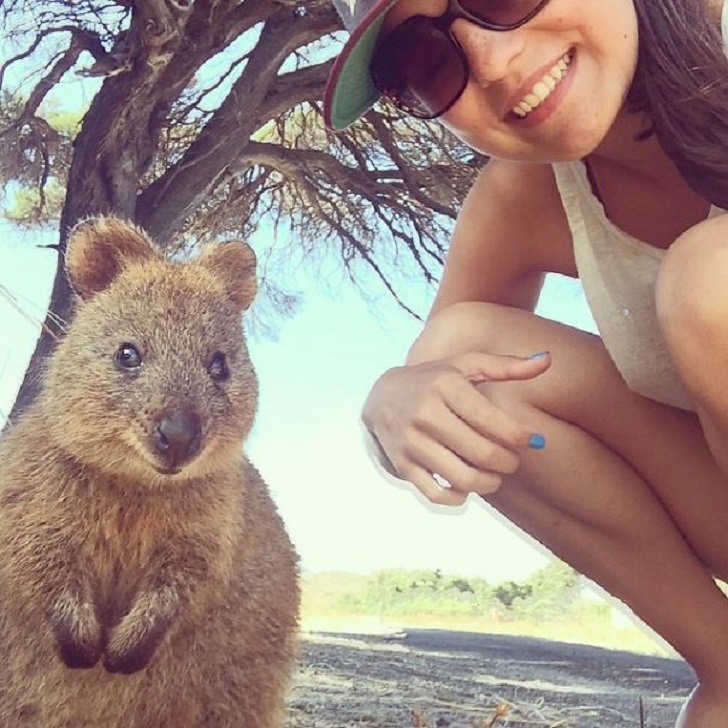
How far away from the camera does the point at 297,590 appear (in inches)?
53.3

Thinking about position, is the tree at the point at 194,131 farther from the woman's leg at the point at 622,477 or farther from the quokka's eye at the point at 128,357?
the woman's leg at the point at 622,477

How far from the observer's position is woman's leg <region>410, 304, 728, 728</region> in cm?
120

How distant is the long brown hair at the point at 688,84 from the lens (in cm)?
95

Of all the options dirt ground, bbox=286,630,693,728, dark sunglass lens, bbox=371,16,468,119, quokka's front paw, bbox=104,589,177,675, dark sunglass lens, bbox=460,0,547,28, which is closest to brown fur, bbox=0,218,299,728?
quokka's front paw, bbox=104,589,177,675

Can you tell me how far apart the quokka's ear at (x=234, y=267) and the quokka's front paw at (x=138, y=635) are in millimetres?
378

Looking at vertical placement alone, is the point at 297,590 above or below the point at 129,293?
below

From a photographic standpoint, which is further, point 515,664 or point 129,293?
point 515,664

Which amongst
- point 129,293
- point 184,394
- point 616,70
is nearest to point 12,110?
point 129,293

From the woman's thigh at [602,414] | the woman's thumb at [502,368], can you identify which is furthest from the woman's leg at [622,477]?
the woman's thumb at [502,368]

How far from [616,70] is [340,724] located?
2.92 ft

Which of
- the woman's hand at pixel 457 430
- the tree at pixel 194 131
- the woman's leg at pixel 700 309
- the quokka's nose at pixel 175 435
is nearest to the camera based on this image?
the woman's leg at pixel 700 309

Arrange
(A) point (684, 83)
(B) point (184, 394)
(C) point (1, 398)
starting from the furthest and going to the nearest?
(C) point (1, 398)
(B) point (184, 394)
(A) point (684, 83)

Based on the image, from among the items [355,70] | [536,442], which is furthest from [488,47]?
[536,442]

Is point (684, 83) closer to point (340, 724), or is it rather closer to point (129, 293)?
point (129, 293)
